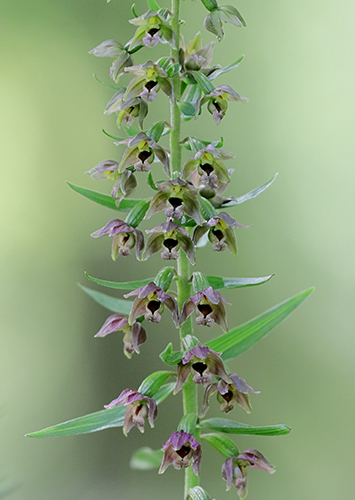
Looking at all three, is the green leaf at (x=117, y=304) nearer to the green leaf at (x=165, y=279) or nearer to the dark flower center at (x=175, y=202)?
the green leaf at (x=165, y=279)

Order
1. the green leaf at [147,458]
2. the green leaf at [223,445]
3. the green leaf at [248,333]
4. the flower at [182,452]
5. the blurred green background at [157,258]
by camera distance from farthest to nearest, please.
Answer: the blurred green background at [157,258]
the green leaf at [147,458]
the green leaf at [248,333]
the green leaf at [223,445]
the flower at [182,452]

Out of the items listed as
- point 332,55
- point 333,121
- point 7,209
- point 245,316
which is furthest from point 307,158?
point 7,209

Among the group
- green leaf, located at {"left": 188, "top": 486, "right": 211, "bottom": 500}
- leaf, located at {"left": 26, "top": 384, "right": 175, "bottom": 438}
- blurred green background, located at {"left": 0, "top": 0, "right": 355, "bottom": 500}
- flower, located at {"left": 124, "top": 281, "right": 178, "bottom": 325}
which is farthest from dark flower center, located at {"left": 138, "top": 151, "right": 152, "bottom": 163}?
blurred green background, located at {"left": 0, "top": 0, "right": 355, "bottom": 500}

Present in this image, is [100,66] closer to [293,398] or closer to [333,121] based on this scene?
[333,121]

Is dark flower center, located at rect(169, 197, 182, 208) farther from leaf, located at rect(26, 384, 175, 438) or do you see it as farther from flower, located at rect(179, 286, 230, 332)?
leaf, located at rect(26, 384, 175, 438)

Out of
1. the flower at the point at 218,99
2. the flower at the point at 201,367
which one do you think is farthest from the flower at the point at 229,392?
the flower at the point at 218,99

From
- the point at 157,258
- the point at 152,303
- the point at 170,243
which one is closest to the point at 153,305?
the point at 152,303
